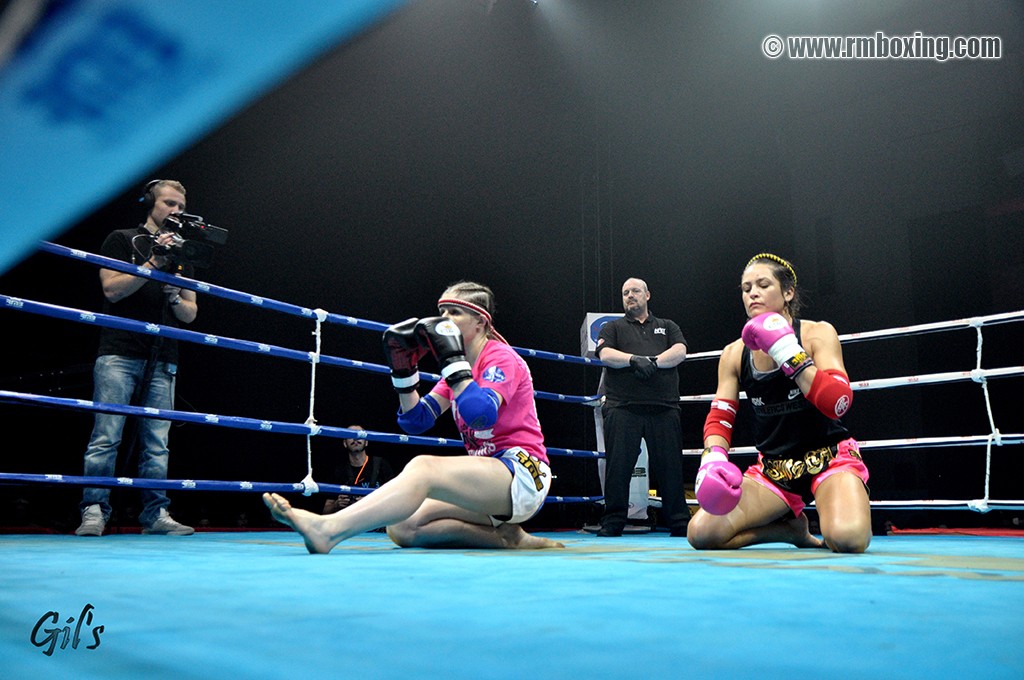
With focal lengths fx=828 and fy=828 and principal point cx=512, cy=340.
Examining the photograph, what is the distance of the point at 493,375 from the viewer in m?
2.58

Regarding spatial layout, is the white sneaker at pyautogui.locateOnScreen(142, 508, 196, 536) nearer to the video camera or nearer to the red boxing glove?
the video camera

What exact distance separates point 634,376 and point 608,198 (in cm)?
292

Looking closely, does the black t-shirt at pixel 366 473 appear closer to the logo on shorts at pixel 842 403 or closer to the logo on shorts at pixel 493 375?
the logo on shorts at pixel 493 375

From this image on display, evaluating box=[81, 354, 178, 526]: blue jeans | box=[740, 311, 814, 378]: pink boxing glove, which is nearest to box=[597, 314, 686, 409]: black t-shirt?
box=[740, 311, 814, 378]: pink boxing glove

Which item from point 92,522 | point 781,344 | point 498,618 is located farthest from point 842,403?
point 92,522

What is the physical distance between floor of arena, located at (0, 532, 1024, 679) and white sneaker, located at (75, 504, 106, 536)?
1447mm

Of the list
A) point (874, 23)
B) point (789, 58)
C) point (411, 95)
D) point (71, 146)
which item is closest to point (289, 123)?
point (411, 95)

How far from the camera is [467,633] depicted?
98 cm

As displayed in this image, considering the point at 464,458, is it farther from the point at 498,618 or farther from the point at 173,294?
the point at 173,294

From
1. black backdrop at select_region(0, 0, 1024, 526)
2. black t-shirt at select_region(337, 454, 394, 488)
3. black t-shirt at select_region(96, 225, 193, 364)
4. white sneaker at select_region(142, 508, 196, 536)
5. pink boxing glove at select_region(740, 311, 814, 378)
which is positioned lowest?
white sneaker at select_region(142, 508, 196, 536)

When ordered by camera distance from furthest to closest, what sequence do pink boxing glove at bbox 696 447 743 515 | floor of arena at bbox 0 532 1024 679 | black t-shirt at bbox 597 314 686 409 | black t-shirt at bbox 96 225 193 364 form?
1. black t-shirt at bbox 597 314 686 409
2. black t-shirt at bbox 96 225 193 364
3. pink boxing glove at bbox 696 447 743 515
4. floor of arena at bbox 0 532 1024 679

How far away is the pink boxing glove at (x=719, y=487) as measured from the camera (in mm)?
2664

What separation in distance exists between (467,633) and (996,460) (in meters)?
6.64

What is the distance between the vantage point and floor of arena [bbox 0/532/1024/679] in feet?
2.64
